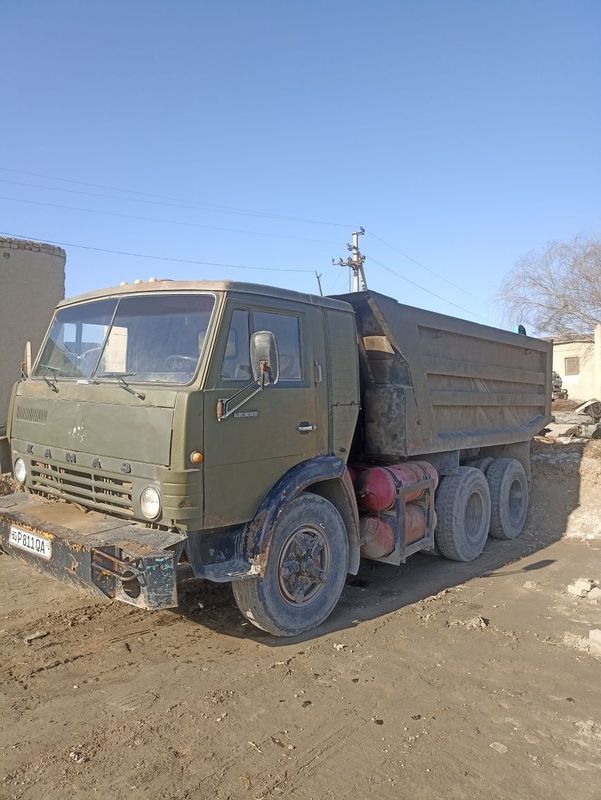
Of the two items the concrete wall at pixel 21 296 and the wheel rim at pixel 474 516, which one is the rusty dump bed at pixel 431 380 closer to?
the wheel rim at pixel 474 516

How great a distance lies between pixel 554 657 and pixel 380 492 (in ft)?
6.15

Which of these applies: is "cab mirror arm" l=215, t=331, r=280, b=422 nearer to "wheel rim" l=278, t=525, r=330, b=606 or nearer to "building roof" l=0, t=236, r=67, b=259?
"wheel rim" l=278, t=525, r=330, b=606

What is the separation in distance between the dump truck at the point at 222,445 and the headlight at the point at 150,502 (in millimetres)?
11

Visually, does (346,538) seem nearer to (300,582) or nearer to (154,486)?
(300,582)

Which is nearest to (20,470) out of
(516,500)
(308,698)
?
(308,698)

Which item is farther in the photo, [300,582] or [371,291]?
[371,291]

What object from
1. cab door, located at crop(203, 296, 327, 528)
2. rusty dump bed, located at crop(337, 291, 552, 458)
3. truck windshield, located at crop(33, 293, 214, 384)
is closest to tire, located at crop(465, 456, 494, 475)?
rusty dump bed, located at crop(337, 291, 552, 458)

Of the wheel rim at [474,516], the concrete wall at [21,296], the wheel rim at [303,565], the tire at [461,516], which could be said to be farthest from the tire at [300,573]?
the concrete wall at [21,296]

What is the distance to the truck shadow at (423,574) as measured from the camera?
4.82 meters

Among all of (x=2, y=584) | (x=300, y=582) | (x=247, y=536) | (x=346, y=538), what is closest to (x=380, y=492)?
(x=346, y=538)

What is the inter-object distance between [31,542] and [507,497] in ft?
18.9

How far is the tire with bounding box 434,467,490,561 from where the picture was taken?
653 cm

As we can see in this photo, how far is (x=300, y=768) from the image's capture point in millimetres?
2938

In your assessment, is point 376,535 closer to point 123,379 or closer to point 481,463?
point 123,379
